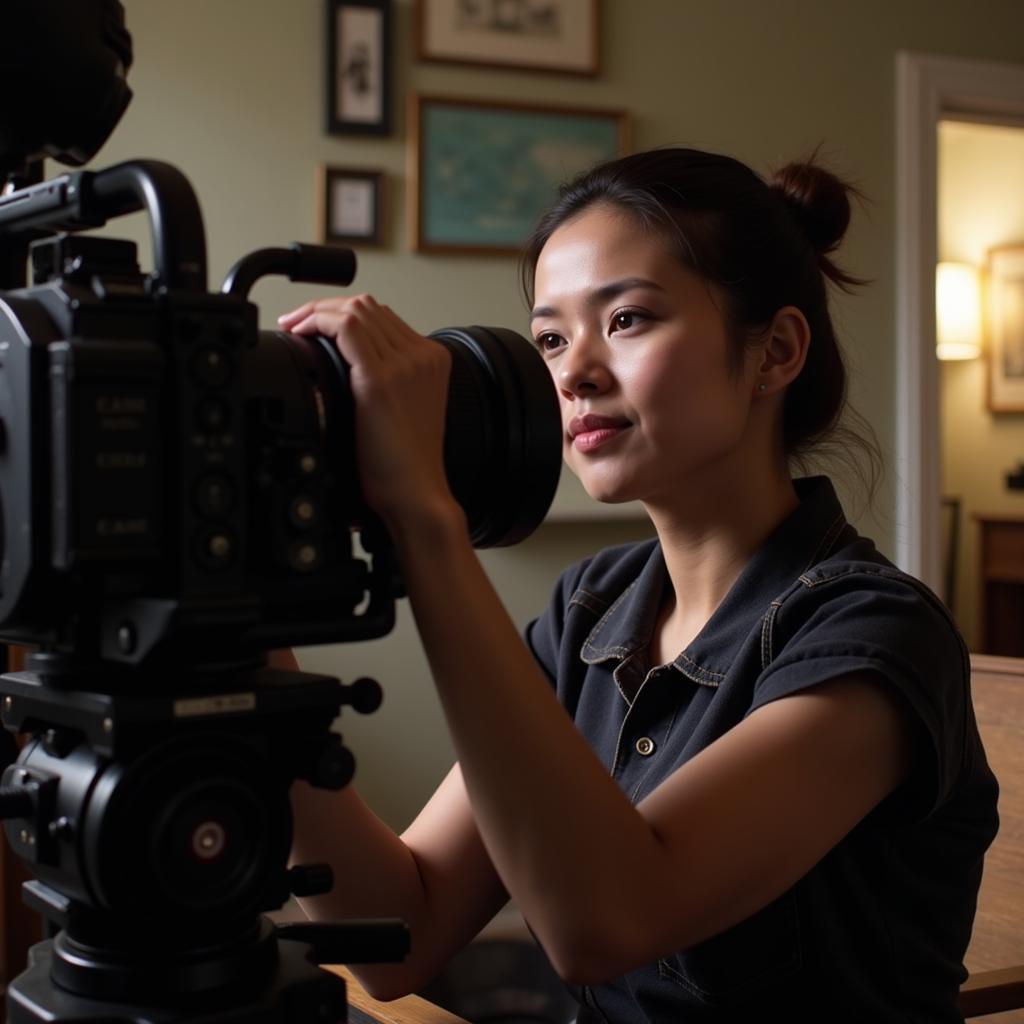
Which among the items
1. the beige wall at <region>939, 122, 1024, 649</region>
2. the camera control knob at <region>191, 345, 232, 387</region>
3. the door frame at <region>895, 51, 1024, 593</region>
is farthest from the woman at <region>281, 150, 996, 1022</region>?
the beige wall at <region>939, 122, 1024, 649</region>

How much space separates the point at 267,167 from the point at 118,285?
7.20 ft

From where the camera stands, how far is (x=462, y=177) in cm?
289

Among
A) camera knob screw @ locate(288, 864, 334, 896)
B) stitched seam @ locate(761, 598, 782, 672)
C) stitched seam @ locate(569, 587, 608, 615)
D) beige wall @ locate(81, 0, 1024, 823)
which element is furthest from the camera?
beige wall @ locate(81, 0, 1024, 823)

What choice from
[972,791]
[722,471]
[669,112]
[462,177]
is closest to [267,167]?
[462,177]

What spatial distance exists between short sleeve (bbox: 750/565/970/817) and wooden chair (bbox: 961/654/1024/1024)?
432 mm

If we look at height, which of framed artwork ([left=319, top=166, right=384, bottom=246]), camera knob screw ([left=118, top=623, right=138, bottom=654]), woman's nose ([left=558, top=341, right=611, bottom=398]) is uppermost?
framed artwork ([left=319, top=166, right=384, bottom=246])

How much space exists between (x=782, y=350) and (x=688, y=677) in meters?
0.29

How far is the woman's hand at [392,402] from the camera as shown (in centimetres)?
73

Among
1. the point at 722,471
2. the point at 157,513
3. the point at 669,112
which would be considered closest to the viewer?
the point at 157,513

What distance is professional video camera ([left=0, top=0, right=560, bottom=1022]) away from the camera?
0.62m

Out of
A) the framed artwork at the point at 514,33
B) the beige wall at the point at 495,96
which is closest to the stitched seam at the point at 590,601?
the beige wall at the point at 495,96

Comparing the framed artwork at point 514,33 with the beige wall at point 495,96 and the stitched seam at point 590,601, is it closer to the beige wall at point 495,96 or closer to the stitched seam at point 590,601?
the beige wall at point 495,96

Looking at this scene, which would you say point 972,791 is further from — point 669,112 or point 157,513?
point 669,112

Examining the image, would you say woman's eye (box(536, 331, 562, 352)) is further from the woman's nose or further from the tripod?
the tripod
